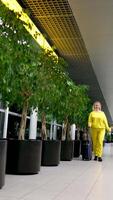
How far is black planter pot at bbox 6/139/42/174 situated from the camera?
6.05 meters

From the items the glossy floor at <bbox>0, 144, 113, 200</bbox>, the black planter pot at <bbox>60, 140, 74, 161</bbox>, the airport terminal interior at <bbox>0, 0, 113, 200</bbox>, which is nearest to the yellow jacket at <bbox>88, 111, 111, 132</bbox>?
the black planter pot at <bbox>60, 140, 74, 161</bbox>

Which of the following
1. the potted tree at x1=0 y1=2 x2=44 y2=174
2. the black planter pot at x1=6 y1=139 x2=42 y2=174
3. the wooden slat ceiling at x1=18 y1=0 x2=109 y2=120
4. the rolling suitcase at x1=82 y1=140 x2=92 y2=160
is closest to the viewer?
the potted tree at x1=0 y1=2 x2=44 y2=174

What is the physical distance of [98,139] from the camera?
34.9 ft

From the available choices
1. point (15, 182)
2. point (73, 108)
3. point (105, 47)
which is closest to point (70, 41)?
point (105, 47)

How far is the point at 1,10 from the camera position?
16.0 ft

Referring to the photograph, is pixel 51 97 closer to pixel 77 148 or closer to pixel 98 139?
pixel 98 139

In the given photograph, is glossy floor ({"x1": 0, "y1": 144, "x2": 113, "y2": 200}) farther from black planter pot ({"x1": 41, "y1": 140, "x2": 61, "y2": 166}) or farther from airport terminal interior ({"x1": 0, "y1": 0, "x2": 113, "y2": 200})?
black planter pot ({"x1": 41, "y1": 140, "x2": 61, "y2": 166})

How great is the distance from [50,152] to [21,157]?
1.87m

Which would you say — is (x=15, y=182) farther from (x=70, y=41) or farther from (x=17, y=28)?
(x=70, y=41)

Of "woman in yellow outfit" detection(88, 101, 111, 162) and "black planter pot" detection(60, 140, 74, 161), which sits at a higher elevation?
"woman in yellow outfit" detection(88, 101, 111, 162)

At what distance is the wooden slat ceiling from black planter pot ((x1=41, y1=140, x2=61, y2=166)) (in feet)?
9.04

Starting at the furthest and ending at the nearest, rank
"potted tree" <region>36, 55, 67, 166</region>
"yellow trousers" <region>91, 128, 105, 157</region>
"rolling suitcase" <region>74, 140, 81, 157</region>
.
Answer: "rolling suitcase" <region>74, 140, 81, 157</region>, "yellow trousers" <region>91, 128, 105, 157</region>, "potted tree" <region>36, 55, 67, 166</region>

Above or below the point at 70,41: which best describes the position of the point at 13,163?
below

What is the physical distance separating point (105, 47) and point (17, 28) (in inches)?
241
